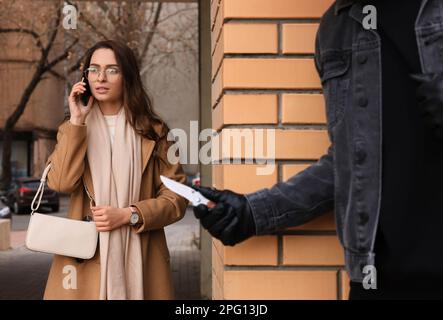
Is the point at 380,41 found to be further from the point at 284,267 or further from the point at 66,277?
the point at 66,277

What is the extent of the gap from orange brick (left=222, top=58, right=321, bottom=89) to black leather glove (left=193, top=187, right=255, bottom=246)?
41 cm

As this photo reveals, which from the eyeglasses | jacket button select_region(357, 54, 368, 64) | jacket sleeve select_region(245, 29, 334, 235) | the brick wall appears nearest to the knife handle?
jacket sleeve select_region(245, 29, 334, 235)

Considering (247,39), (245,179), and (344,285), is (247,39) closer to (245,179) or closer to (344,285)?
(245,179)

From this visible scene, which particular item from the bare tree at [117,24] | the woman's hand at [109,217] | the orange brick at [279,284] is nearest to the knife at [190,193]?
the orange brick at [279,284]

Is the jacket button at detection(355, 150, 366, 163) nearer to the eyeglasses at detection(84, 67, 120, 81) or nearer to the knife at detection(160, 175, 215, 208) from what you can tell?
the knife at detection(160, 175, 215, 208)

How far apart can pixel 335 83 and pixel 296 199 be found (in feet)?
1.20

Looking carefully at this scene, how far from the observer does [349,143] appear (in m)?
1.50

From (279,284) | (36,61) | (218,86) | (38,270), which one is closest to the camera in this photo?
(279,284)

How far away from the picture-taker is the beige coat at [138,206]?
2328 mm

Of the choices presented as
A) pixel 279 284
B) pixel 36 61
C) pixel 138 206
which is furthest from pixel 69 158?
pixel 36 61

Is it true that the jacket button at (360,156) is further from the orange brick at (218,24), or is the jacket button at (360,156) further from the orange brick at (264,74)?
the orange brick at (218,24)

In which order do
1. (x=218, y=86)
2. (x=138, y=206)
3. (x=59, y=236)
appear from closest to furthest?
(x=218, y=86)
(x=59, y=236)
(x=138, y=206)

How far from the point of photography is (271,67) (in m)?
1.83

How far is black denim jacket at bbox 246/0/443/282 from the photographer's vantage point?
143cm
